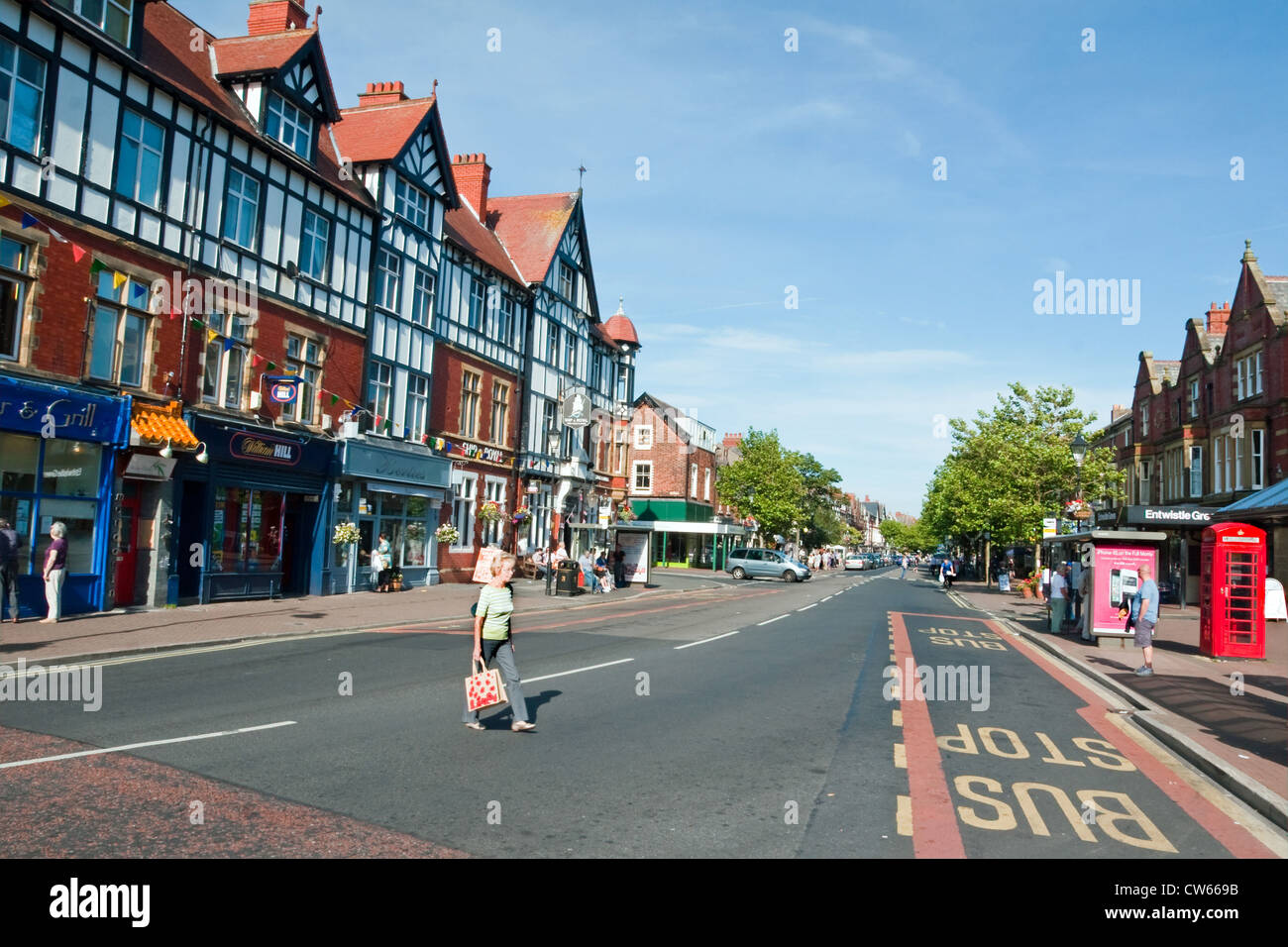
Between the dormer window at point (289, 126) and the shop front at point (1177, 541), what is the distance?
23881 millimetres

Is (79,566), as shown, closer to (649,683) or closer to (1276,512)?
(649,683)

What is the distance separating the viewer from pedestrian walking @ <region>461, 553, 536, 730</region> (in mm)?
8633

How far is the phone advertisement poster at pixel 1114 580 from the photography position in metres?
19.7

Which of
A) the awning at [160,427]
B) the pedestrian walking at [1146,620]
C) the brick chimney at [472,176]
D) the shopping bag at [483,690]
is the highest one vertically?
the brick chimney at [472,176]

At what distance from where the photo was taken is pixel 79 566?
1661 centimetres

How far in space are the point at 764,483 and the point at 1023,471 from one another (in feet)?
86.1

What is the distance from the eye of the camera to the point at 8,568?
14.6m

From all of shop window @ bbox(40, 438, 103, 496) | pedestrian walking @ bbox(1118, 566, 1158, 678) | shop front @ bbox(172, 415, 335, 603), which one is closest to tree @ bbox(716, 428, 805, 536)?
shop front @ bbox(172, 415, 335, 603)

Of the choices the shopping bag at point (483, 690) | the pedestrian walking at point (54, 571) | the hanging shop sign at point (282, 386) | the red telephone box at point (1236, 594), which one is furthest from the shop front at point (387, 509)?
the red telephone box at point (1236, 594)

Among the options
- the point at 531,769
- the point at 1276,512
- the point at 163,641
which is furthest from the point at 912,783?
the point at 1276,512

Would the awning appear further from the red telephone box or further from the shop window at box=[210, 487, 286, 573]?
the red telephone box

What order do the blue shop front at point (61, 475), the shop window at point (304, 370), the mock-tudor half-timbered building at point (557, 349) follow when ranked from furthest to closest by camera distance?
the mock-tudor half-timbered building at point (557, 349)
the shop window at point (304, 370)
the blue shop front at point (61, 475)

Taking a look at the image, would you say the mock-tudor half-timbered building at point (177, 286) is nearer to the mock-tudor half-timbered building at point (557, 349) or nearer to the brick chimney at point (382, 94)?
the brick chimney at point (382, 94)
